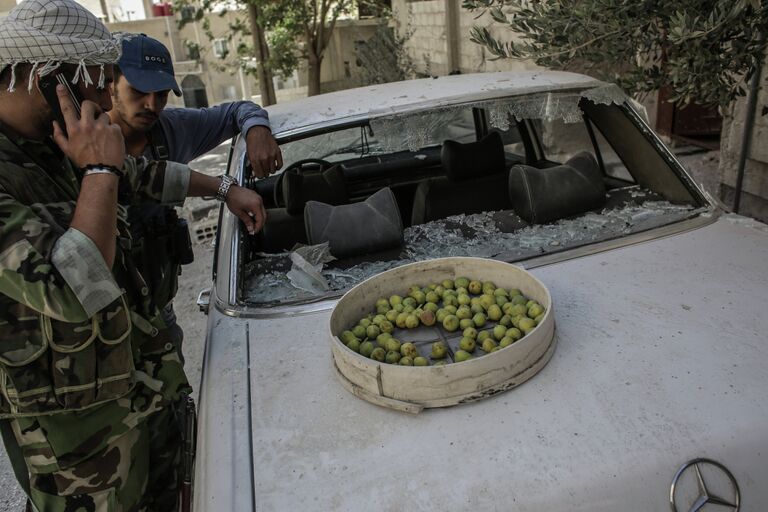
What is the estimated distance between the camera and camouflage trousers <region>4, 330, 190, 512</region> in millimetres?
1452

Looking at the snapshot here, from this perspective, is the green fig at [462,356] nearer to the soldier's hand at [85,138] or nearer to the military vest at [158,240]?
the soldier's hand at [85,138]

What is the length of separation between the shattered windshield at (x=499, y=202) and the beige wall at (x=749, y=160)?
2.40 meters

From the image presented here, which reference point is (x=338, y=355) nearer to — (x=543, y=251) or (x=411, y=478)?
(x=411, y=478)

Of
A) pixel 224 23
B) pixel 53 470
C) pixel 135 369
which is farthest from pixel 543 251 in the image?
pixel 224 23

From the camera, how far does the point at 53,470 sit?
1465mm

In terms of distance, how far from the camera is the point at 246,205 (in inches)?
81.0

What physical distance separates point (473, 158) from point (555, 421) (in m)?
1.69

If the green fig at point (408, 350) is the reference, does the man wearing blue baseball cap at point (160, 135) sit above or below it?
above

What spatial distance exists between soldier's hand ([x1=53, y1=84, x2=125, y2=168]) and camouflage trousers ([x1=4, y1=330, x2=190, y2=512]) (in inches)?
25.1

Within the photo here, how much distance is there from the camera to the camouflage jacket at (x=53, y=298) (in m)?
1.22

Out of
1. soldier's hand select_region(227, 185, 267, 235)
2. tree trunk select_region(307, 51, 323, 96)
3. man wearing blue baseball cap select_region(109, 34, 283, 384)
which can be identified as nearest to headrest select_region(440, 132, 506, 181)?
man wearing blue baseball cap select_region(109, 34, 283, 384)

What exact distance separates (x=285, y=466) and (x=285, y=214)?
141cm

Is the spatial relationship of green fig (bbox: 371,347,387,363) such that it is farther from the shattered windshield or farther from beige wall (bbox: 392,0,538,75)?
beige wall (bbox: 392,0,538,75)

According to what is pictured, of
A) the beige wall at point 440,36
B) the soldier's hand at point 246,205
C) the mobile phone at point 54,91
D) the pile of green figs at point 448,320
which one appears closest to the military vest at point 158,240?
the soldier's hand at point 246,205
